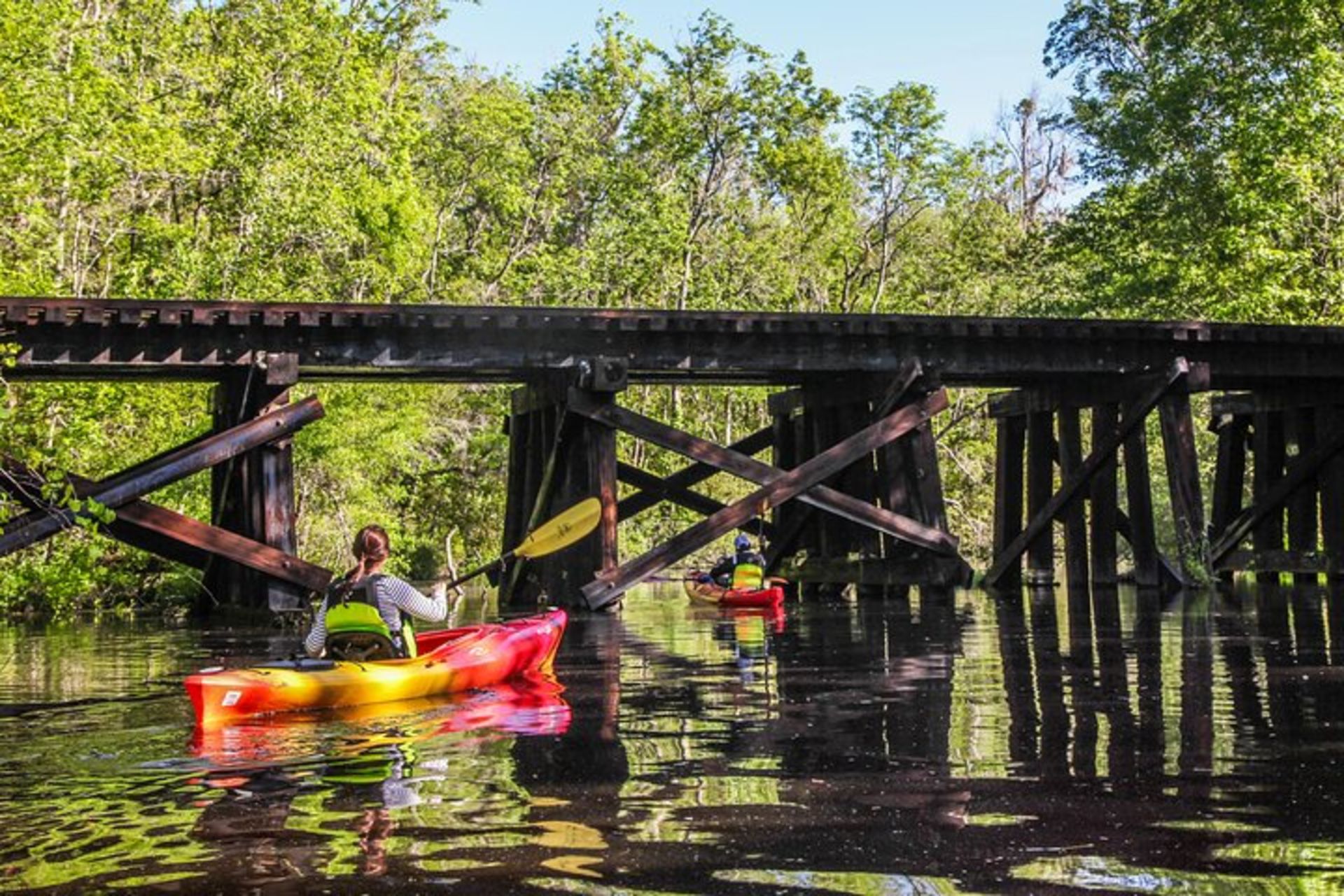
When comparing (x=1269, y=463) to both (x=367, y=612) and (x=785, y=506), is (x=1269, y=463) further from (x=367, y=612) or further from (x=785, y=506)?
(x=367, y=612)

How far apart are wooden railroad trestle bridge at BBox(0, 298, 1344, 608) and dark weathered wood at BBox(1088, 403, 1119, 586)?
0.06 meters

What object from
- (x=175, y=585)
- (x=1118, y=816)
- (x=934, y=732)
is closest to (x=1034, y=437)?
(x=175, y=585)

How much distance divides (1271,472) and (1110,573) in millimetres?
4255

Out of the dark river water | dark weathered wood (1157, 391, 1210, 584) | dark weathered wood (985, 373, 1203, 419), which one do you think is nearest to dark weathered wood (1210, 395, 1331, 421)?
dark weathered wood (985, 373, 1203, 419)

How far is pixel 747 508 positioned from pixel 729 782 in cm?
1420

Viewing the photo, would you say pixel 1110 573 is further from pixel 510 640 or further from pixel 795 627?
pixel 510 640

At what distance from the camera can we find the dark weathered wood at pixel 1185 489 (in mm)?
24531

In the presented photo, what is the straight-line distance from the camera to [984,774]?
763cm

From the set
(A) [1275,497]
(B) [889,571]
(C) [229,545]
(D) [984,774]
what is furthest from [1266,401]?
(D) [984,774]

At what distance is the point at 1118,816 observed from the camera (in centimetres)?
653

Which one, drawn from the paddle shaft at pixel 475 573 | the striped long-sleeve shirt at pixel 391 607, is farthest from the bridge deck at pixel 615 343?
the striped long-sleeve shirt at pixel 391 607

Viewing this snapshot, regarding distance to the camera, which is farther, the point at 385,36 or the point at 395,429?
the point at 385,36

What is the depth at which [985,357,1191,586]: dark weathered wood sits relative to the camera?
24406 millimetres

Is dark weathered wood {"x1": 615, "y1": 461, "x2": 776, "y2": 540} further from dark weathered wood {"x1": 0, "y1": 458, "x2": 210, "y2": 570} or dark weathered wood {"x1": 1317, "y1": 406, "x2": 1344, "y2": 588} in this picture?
dark weathered wood {"x1": 1317, "y1": 406, "x2": 1344, "y2": 588}
